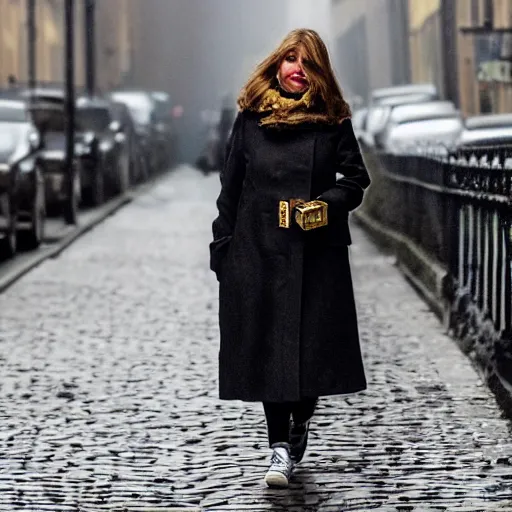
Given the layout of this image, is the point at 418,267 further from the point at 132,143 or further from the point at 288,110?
the point at 132,143

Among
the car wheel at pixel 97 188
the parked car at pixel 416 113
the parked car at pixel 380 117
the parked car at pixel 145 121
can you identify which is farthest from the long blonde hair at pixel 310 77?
the parked car at pixel 145 121

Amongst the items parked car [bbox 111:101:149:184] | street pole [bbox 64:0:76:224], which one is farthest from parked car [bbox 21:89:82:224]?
parked car [bbox 111:101:149:184]

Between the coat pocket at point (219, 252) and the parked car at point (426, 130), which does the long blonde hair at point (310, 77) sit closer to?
the coat pocket at point (219, 252)

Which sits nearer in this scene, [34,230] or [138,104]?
[34,230]

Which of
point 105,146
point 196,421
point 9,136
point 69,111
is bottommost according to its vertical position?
point 196,421

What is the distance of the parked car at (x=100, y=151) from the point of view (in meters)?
30.1

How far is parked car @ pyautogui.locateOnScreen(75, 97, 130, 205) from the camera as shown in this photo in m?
30.1

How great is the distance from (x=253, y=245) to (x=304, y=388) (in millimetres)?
546

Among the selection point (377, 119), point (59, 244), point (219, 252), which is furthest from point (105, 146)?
point (219, 252)

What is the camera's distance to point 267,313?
22.9ft

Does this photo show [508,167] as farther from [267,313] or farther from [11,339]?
[11,339]

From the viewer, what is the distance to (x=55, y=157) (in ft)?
88.0

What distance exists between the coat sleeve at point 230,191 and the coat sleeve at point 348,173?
35cm

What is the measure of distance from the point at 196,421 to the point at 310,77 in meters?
2.41
